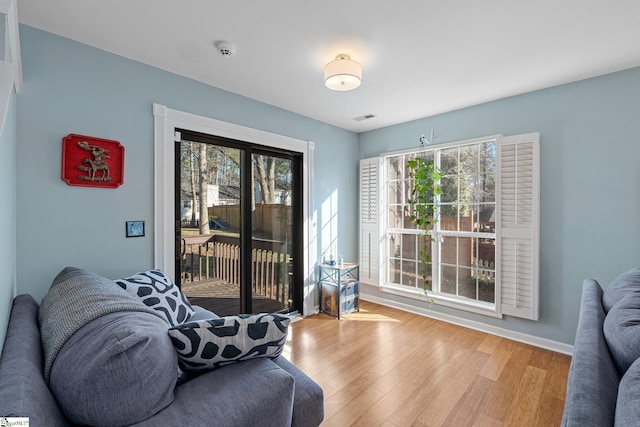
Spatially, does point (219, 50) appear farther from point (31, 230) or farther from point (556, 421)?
point (556, 421)

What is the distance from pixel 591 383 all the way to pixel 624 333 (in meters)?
0.35

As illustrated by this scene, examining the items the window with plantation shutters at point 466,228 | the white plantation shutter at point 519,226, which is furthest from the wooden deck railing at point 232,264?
→ the white plantation shutter at point 519,226

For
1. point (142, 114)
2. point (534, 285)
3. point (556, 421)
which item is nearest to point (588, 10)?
point (534, 285)

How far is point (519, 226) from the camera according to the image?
297 centimetres

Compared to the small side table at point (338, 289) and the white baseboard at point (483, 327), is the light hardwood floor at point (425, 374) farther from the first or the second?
the small side table at point (338, 289)

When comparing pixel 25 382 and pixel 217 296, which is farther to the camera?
pixel 217 296

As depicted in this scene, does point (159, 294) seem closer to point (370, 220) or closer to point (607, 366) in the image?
point (607, 366)

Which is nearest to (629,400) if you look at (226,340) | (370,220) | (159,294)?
(226,340)

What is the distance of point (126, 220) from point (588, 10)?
130 inches

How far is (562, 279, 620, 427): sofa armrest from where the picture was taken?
0.75 meters

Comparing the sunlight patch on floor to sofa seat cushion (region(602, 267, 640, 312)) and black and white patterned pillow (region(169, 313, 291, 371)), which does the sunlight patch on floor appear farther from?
black and white patterned pillow (region(169, 313, 291, 371))

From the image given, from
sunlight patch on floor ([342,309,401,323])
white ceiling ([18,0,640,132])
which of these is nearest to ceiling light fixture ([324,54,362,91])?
white ceiling ([18,0,640,132])

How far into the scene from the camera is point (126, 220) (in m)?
2.27

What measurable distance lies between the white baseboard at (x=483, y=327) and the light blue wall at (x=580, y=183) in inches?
2.2
